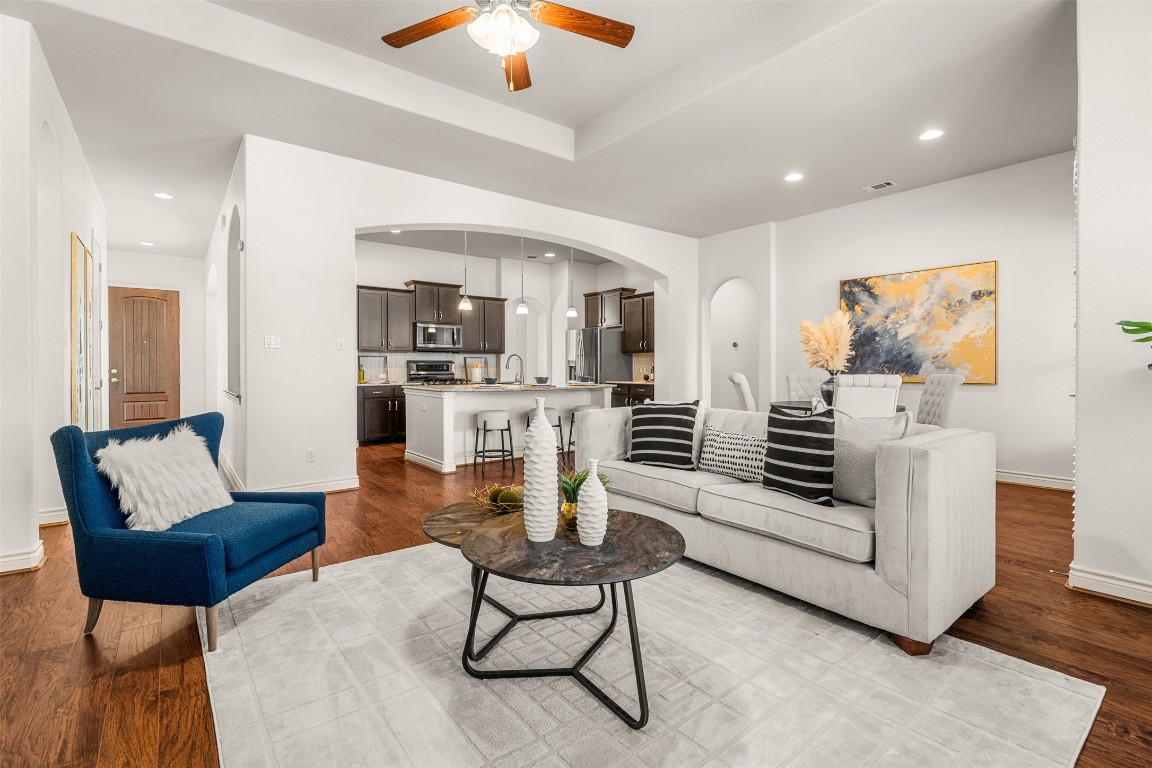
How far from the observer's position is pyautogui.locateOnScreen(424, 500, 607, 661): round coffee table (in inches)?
78.6

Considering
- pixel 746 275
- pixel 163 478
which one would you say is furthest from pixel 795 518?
pixel 746 275

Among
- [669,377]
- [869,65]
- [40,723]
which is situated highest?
[869,65]

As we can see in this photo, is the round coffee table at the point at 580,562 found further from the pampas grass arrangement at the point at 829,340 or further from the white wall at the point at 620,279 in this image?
the white wall at the point at 620,279

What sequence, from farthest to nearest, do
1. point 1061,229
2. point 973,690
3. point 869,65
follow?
point 1061,229, point 869,65, point 973,690

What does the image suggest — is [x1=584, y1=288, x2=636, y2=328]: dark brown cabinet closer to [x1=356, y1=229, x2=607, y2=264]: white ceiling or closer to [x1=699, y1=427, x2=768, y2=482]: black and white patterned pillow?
[x1=356, y1=229, x2=607, y2=264]: white ceiling

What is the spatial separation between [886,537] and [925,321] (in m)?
4.14

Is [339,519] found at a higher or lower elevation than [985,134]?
lower

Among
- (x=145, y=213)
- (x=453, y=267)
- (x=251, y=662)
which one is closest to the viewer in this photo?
(x=251, y=662)

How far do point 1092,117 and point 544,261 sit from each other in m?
7.62

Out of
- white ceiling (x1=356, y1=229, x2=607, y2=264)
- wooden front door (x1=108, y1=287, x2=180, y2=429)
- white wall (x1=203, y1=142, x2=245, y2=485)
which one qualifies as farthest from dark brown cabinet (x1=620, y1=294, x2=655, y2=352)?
wooden front door (x1=108, y1=287, x2=180, y2=429)

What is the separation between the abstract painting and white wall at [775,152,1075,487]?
0.35 feet

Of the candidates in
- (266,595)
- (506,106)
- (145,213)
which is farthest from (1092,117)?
(145,213)

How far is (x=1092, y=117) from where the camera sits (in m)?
2.58

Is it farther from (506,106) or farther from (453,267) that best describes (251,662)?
(453,267)
